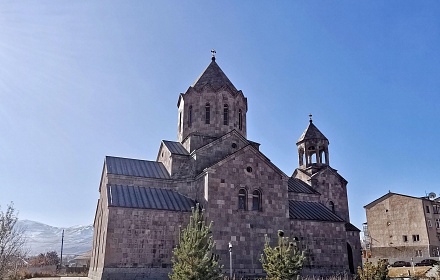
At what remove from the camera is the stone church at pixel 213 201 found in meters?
15.2

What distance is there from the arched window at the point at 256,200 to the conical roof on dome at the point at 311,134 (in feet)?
29.0

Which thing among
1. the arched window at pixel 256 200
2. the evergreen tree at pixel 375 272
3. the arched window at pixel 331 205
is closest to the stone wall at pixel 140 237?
the arched window at pixel 256 200

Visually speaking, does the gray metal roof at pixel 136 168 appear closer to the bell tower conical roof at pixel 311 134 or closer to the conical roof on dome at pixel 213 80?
the conical roof on dome at pixel 213 80

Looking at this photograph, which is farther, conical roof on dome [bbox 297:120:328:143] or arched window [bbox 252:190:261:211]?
conical roof on dome [bbox 297:120:328:143]

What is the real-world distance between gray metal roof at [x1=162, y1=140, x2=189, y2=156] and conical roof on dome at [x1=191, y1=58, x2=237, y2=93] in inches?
143

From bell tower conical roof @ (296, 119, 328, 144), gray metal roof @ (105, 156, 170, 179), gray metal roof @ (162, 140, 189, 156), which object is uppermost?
bell tower conical roof @ (296, 119, 328, 144)

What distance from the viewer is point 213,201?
53.0 ft

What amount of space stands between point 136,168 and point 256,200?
679cm

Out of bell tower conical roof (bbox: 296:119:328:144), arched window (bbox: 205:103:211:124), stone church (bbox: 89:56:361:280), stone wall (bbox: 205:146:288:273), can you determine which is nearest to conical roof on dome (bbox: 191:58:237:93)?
stone church (bbox: 89:56:361:280)

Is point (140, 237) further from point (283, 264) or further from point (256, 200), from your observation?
point (283, 264)

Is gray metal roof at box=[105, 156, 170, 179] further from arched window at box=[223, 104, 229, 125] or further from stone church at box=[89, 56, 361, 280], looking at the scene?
arched window at box=[223, 104, 229, 125]

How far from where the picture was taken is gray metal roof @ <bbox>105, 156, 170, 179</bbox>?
18.1 m

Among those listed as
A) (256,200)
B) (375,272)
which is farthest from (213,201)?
(375,272)

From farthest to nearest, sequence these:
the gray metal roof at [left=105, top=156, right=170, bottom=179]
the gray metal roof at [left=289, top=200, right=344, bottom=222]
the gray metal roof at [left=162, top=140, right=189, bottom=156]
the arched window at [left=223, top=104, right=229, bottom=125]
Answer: the arched window at [left=223, top=104, right=229, bottom=125] → the gray metal roof at [left=162, top=140, right=189, bottom=156] → the gray metal roof at [left=289, top=200, right=344, bottom=222] → the gray metal roof at [left=105, top=156, right=170, bottom=179]
